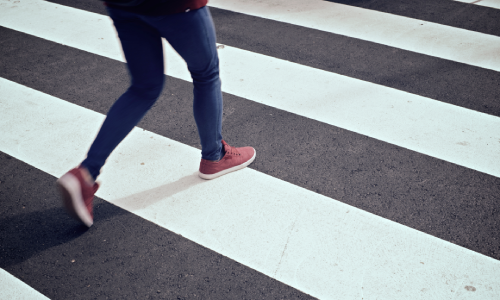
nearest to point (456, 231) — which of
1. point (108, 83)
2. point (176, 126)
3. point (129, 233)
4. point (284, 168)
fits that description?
point (284, 168)

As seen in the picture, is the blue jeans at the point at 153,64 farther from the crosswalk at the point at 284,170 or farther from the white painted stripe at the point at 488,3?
the white painted stripe at the point at 488,3

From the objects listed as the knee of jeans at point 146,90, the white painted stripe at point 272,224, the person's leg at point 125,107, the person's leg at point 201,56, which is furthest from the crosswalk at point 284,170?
the knee of jeans at point 146,90

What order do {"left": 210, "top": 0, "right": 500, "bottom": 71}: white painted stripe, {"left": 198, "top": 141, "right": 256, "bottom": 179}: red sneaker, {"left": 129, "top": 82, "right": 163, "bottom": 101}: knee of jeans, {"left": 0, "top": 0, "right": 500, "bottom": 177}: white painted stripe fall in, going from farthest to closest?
{"left": 210, "top": 0, "right": 500, "bottom": 71}: white painted stripe, {"left": 0, "top": 0, "right": 500, "bottom": 177}: white painted stripe, {"left": 198, "top": 141, "right": 256, "bottom": 179}: red sneaker, {"left": 129, "top": 82, "right": 163, "bottom": 101}: knee of jeans

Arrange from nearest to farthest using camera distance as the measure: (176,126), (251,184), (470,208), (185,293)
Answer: (185,293), (470,208), (251,184), (176,126)

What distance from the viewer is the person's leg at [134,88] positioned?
71.0 inches

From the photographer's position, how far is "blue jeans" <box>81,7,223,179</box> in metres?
1.71

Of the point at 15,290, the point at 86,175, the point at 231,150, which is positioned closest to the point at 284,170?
→ the point at 231,150

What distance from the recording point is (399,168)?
249 centimetres

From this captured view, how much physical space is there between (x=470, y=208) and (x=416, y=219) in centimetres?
34

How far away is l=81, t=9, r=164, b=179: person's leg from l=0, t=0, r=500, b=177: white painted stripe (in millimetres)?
1342

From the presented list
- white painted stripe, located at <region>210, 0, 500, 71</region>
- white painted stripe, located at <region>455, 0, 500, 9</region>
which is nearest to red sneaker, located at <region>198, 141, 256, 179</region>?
white painted stripe, located at <region>210, 0, 500, 71</region>

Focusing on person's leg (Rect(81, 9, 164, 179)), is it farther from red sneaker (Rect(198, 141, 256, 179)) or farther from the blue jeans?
red sneaker (Rect(198, 141, 256, 179))

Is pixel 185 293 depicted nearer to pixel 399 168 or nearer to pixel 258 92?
pixel 399 168

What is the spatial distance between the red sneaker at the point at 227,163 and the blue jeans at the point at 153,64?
30cm
